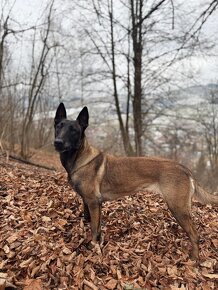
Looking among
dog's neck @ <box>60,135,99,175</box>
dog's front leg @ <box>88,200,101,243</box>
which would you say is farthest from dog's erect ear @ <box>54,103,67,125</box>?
dog's front leg @ <box>88,200,101,243</box>

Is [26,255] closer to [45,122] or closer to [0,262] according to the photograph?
[0,262]

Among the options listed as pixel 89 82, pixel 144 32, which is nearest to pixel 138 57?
pixel 144 32

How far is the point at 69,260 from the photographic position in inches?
168

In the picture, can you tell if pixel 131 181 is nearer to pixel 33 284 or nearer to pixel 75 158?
pixel 75 158

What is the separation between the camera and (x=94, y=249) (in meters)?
4.52

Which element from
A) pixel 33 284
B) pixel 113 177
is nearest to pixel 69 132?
pixel 113 177

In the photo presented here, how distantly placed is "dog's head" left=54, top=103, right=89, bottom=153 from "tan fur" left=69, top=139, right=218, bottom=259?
24 cm

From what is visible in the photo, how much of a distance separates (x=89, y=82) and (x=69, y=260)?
10.6m

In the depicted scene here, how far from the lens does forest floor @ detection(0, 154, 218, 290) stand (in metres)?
4.05

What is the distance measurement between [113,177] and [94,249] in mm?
881

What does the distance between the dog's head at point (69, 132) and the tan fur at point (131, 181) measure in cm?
24

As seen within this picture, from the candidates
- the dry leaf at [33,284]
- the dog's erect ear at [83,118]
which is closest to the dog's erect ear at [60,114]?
the dog's erect ear at [83,118]

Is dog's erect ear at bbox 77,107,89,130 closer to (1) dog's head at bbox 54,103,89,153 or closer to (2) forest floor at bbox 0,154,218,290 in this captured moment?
(1) dog's head at bbox 54,103,89,153

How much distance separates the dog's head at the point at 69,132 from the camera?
4312 millimetres
